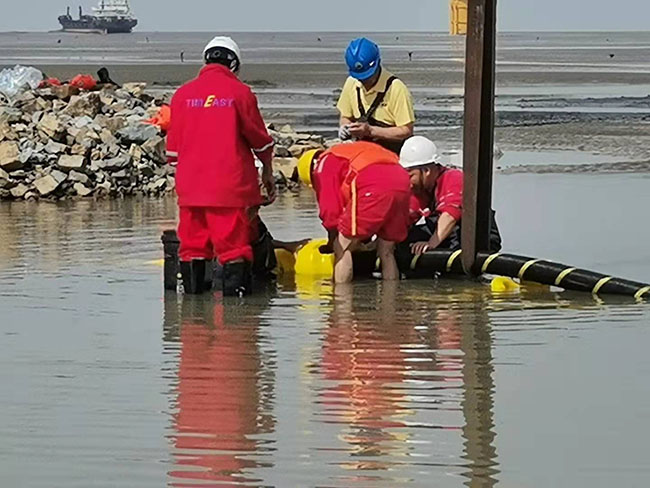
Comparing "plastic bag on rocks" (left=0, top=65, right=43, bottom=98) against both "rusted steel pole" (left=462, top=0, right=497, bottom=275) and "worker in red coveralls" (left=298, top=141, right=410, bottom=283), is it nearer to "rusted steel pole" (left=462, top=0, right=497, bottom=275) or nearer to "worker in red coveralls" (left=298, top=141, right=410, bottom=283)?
"worker in red coveralls" (left=298, top=141, right=410, bottom=283)

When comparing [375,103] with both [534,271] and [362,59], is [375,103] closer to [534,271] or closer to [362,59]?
[362,59]

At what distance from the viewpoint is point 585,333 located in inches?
356

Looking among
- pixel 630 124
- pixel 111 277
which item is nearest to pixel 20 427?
pixel 111 277

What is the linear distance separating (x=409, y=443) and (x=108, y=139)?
39.7 ft

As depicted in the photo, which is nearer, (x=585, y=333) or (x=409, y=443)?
(x=409, y=443)

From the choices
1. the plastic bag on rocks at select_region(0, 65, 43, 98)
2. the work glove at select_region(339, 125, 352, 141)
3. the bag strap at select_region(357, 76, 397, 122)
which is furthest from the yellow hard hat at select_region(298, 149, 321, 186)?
the plastic bag on rocks at select_region(0, 65, 43, 98)

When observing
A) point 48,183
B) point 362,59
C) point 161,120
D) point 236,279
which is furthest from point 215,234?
point 161,120

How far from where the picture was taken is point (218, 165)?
33.5 feet

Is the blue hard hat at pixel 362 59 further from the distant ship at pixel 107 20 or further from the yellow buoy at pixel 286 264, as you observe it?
the distant ship at pixel 107 20

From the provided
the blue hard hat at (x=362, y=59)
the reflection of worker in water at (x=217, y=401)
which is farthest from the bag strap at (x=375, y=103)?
the reflection of worker in water at (x=217, y=401)

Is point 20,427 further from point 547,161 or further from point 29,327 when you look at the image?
point 547,161

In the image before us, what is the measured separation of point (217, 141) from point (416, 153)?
1.58 m

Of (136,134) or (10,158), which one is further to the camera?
(136,134)

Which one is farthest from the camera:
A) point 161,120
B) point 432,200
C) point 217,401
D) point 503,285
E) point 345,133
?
point 161,120
